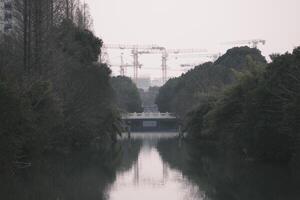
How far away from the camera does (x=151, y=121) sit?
14650 cm

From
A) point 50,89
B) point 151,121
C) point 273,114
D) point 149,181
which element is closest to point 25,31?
point 50,89

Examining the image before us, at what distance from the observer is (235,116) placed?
5084 cm

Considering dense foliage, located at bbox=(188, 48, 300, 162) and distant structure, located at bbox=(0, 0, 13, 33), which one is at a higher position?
distant structure, located at bbox=(0, 0, 13, 33)

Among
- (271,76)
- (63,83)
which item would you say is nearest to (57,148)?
(63,83)

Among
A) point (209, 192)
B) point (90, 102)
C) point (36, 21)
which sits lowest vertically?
point (209, 192)

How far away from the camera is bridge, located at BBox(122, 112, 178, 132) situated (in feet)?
405

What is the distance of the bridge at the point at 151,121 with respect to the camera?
123 meters

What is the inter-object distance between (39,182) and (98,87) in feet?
98.1

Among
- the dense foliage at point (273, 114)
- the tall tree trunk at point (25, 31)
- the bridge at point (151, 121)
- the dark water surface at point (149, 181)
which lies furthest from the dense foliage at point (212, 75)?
the dark water surface at point (149, 181)

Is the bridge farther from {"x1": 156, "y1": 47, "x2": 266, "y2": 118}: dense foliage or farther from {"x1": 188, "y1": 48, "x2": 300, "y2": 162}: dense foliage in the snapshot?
{"x1": 188, "y1": 48, "x2": 300, "y2": 162}: dense foliage

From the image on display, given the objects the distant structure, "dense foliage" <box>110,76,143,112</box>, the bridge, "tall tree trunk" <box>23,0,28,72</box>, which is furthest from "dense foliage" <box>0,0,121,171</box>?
"dense foliage" <box>110,76,143,112</box>

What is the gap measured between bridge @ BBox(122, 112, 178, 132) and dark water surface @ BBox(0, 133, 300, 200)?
2960 inches

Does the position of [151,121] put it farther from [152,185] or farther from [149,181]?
[152,185]

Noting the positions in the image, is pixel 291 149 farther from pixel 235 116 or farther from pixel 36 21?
pixel 36 21
